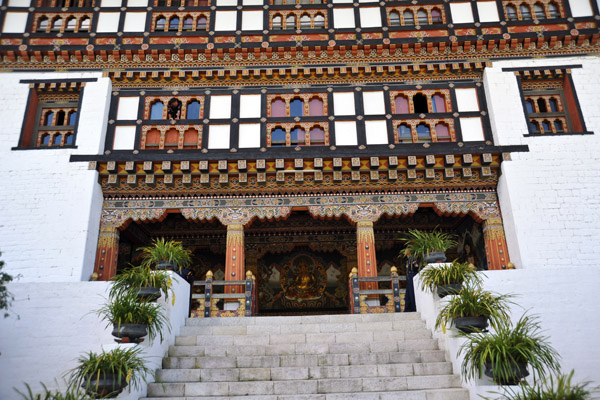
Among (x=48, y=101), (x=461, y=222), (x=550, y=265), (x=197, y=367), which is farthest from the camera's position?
(x=461, y=222)

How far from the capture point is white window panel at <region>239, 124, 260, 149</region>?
47.4ft

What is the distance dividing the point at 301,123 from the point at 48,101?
275 inches

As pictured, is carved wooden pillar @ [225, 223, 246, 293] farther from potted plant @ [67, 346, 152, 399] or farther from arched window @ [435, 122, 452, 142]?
potted plant @ [67, 346, 152, 399]

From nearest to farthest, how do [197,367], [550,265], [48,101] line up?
[197,367]
[550,265]
[48,101]

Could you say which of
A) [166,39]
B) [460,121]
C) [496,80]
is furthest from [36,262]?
[496,80]

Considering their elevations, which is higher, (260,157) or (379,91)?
(379,91)

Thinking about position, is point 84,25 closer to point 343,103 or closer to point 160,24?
point 160,24

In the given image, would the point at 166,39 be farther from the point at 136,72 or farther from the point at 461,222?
the point at 461,222

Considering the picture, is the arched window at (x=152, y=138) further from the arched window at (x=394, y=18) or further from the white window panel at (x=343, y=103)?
the arched window at (x=394, y=18)

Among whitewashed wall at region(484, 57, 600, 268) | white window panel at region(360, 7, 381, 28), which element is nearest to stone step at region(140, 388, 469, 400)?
whitewashed wall at region(484, 57, 600, 268)

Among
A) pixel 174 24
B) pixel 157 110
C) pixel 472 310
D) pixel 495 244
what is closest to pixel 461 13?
pixel 495 244

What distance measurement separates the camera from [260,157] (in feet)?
46.1

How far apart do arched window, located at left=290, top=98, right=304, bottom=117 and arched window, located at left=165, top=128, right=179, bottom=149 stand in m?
3.15

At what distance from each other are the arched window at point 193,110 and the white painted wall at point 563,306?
7.91 metres
